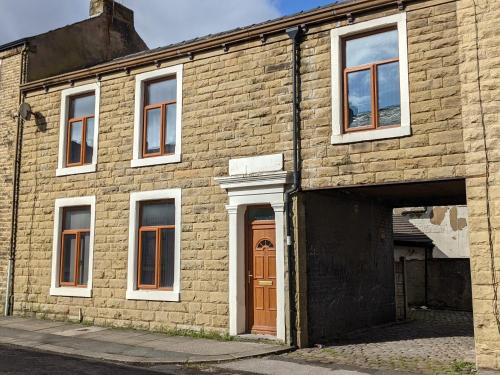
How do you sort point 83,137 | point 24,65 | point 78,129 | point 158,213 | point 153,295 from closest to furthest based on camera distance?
point 153,295 < point 158,213 < point 83,137 < point 78,129 < point 24,65

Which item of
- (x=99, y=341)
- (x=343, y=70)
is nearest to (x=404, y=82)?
(x=343, y=70)

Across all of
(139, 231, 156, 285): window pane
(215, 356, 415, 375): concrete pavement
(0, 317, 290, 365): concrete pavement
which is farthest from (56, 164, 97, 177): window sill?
(215, 356, 415, 375): concrete pavement

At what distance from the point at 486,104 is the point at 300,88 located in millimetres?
3624

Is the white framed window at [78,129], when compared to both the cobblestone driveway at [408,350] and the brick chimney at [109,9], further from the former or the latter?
the cobblestone driveway at [408,350]

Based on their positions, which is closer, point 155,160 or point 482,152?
point 482,152

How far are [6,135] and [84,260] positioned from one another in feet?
15.4

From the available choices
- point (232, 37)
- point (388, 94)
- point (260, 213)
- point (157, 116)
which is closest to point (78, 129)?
point (157, 116)

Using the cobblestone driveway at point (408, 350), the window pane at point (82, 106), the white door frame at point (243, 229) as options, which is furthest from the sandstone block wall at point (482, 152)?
the window pane at point (82, 106)

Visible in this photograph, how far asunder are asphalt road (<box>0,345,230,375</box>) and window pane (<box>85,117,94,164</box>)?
5835 millimetres

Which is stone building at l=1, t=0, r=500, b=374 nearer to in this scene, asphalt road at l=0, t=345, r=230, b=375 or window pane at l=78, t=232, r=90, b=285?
window pane at l=78, t=232, r=90, b=285

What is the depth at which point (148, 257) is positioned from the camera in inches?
514

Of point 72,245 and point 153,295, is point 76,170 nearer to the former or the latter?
point 72,245

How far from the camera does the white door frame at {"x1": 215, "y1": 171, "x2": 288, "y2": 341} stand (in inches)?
428

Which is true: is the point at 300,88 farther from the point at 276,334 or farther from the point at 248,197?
the point at 276,334
